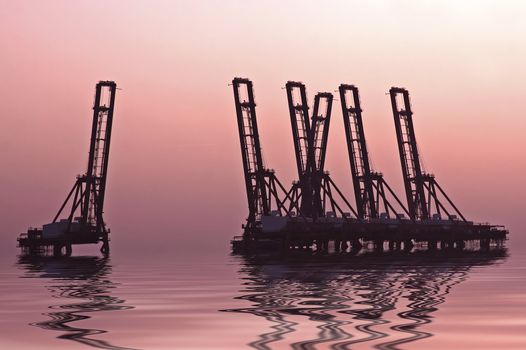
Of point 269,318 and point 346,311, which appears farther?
point 346,311

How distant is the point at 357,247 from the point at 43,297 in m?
151

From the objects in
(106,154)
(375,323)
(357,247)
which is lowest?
(375,323)

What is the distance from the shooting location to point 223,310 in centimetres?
3822

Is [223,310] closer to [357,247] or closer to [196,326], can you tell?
[196,326]

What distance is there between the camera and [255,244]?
6870 inches

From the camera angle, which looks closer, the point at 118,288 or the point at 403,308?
the point at 403,308

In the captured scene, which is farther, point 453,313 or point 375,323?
point 453,313

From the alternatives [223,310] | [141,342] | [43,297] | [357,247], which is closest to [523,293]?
[223,310]

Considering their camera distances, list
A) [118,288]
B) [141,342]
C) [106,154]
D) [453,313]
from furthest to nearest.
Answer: [106,154] < [118,288] < [453,313] < [141,342]

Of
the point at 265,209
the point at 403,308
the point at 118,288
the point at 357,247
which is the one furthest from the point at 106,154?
the point at 403,308

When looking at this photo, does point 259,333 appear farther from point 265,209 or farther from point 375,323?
point 265,209

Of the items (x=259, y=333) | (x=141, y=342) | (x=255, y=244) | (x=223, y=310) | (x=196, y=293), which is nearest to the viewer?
(x=141, y=342)

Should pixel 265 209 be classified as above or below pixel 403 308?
above

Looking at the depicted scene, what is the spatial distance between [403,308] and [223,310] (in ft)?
21.2
